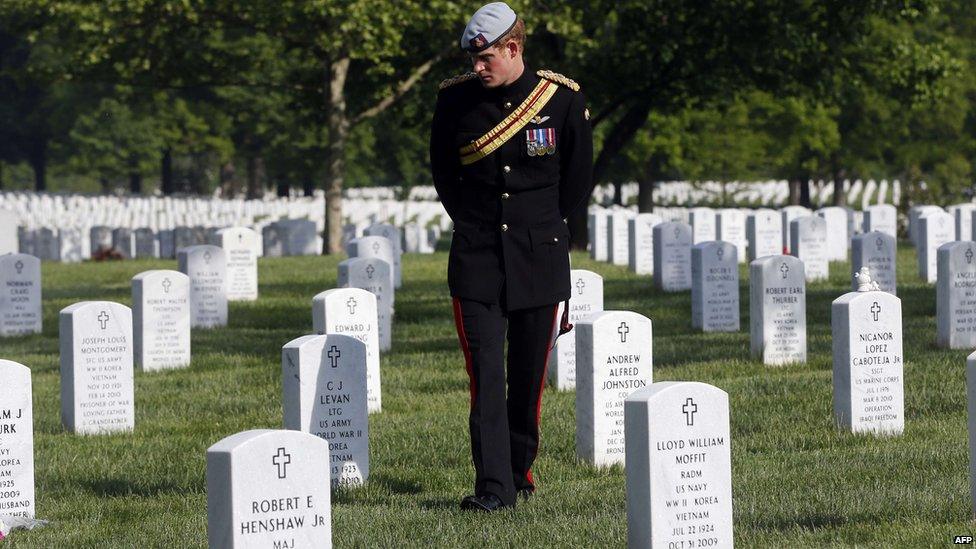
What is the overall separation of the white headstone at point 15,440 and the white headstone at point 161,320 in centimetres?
620

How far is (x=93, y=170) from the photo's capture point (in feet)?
225

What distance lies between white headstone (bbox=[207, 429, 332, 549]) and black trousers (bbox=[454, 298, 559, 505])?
157 cm

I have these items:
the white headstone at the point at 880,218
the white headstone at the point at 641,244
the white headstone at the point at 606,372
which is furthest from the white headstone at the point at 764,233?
the white headstone at the point at 606,372

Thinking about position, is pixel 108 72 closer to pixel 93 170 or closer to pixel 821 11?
pixel 821 11

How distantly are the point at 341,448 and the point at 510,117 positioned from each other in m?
2.06

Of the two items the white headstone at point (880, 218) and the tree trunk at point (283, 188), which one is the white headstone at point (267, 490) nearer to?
the white headstone at point (880, 218)

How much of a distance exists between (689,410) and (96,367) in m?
A: 5.74

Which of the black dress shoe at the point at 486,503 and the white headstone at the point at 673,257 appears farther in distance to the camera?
the white headstone at the point at 673,257

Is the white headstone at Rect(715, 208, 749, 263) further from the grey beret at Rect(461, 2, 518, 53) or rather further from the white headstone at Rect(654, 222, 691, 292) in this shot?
the grey beret at Rect(461, 2, 518, 53)

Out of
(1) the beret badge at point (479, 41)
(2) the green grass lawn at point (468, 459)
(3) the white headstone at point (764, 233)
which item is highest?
(1) the beret badge at point (479, 41)

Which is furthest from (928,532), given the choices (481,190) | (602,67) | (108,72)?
(108,72)

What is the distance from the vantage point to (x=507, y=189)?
746 cm

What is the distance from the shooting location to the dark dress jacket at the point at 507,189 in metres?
A: 7.44

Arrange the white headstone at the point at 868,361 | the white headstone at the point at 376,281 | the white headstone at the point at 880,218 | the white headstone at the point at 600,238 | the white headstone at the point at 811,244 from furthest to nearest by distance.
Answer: the white headstone at the point at 880,218, the white headstone at the point at 600,238, the white headstone at the point at 811,244, the white headstone at the point at 376,281, the white headstone at the point at 868,361
